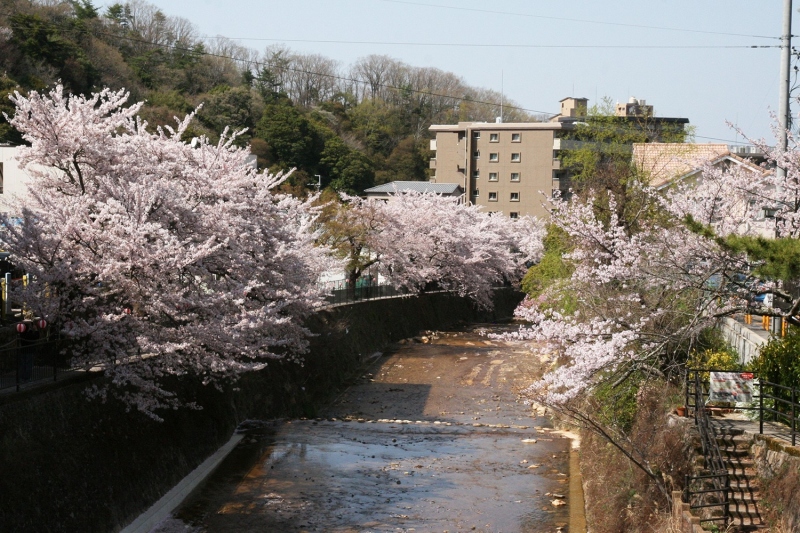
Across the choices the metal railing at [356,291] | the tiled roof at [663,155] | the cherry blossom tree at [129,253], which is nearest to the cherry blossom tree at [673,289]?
the cherry blossom tree at [129,253]

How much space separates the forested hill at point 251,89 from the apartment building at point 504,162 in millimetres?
6048

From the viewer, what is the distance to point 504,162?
83812 millimetres

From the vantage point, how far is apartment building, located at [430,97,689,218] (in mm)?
82500

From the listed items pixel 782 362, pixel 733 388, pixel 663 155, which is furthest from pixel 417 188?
pixel 782 362

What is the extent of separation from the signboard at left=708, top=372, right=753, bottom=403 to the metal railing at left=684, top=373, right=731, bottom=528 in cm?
50

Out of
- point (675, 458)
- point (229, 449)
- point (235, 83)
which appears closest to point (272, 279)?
point (229, 449)

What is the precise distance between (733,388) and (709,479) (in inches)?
81.2

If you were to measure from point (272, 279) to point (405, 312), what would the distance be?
25.8 meters

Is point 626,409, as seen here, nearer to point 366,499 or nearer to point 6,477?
point 366,499

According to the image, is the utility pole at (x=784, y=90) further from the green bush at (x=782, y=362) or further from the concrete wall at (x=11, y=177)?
the concrete wall at (x=11, y=177)

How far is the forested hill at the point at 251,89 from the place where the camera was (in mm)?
60469

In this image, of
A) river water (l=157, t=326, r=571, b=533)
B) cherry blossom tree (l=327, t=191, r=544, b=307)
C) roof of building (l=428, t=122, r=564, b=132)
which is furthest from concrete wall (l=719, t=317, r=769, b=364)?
roof of building (l=428, t=122, r=564, b=132)

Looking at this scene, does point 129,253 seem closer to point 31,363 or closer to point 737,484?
point 31,363

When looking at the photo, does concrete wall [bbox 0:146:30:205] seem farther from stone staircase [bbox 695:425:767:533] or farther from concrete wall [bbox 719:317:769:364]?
stone staircase [bbox 695:425:767:533]
